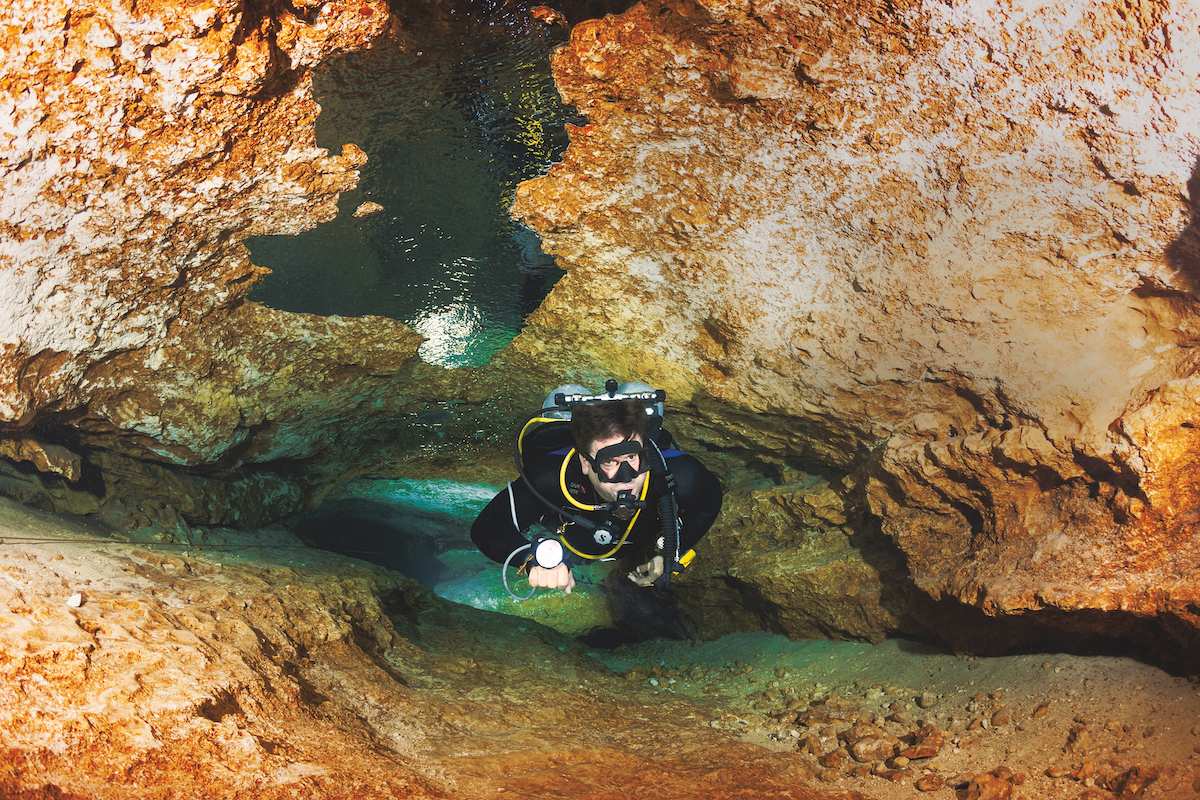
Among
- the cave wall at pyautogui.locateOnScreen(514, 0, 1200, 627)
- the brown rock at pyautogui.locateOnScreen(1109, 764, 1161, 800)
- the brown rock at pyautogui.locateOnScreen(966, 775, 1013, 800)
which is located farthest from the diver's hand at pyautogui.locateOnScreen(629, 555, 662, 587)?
the brown rock at pyautogui.locateOnScreen(1109, 764, 1161, 800)

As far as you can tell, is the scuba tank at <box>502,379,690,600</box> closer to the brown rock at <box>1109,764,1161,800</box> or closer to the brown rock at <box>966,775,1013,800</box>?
the brown rock at <box>966,775,1013,800</box>

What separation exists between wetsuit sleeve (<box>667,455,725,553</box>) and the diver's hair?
48cm

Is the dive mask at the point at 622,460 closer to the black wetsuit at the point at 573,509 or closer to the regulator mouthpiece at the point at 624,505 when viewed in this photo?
the regulator mouthpiece at the point at 624,505

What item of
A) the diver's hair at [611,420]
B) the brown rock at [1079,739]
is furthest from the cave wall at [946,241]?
the diver's hair at [611,420]

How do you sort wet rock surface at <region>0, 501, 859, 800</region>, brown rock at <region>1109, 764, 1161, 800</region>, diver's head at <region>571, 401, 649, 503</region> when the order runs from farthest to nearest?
diver's head at <region>571, 401, 649, 503</region>
brown rock at <region>1109, 764, 1161, 800</region>
wet rock surface at <region>0, 501, 859, 800</region>

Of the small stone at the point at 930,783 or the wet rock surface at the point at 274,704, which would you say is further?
the small stone at the point at 930,783

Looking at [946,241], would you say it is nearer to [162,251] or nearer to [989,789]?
[989,789]

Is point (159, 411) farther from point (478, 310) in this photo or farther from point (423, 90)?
point (423, 90)

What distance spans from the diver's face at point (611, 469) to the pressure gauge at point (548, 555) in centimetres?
36

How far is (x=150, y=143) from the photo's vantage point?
173 centimetres

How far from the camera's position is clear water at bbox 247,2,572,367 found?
5.83ft

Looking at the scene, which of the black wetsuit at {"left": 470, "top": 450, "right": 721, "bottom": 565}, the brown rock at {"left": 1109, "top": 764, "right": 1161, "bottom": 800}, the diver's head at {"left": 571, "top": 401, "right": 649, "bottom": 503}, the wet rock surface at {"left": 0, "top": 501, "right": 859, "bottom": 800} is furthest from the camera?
the black wetsuit at {"left": 470, "top": 450, "right": 721, "bottom": 565}

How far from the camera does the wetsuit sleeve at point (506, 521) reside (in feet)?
9.40

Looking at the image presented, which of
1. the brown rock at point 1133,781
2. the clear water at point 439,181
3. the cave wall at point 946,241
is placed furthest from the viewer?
the clear water at point 439,181
